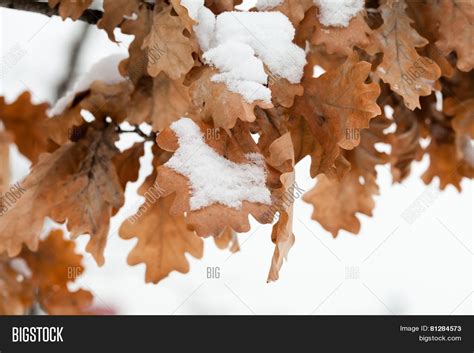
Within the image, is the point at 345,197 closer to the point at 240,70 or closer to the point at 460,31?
the point at 460,31

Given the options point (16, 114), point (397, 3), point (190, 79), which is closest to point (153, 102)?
point (190, 79)

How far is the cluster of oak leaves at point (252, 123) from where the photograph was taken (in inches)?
37.5

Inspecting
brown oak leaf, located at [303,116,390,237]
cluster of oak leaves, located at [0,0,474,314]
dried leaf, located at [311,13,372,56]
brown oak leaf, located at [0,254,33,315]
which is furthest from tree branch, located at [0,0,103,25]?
brown oak leaf, located at [0,254,33,315]

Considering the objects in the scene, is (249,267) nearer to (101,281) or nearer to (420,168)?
(101,281)

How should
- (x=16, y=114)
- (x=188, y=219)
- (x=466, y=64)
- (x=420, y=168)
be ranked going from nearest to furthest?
(x=188, y=219), (x=466, y=64), (x=16, y=114), (x=420, y=168)

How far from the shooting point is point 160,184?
936mm

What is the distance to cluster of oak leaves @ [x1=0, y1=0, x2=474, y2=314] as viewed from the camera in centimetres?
95

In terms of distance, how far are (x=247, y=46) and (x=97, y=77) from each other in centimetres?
39

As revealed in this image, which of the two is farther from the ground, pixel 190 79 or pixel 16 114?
pixel 190 79

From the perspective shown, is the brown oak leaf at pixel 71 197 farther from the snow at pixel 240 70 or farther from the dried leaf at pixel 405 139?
the dried leaf at pixel 405 139

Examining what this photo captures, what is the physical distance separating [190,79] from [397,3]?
1.12ft

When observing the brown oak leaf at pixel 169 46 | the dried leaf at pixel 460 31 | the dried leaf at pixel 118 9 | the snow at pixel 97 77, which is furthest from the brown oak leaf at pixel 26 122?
the dried leaf at pixel 460 31

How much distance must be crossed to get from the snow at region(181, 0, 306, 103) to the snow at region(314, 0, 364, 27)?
7cm

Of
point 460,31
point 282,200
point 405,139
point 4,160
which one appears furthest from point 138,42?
point 4,160
